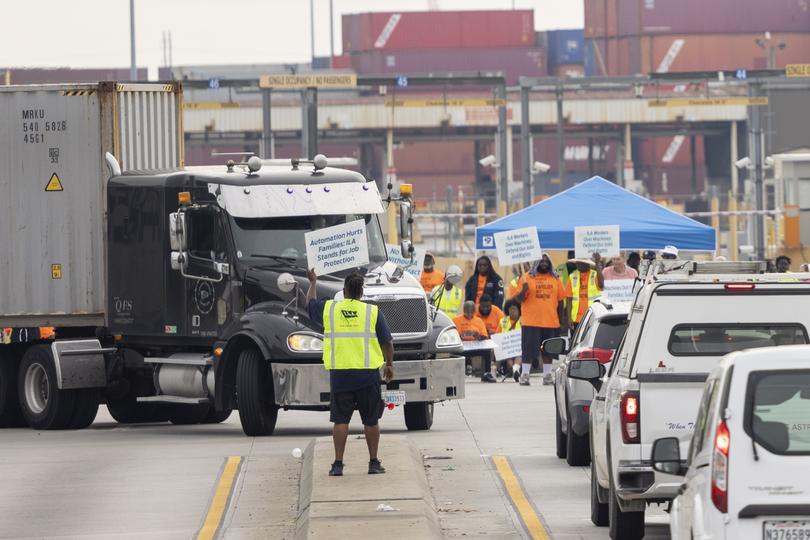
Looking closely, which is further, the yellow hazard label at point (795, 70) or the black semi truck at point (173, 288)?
the yellow hazard label at point (795, 70)

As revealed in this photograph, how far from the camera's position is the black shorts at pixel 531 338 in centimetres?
2655

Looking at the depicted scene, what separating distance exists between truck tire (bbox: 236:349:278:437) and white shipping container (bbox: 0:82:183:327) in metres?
3.28

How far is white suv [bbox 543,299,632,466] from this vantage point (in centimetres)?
1520

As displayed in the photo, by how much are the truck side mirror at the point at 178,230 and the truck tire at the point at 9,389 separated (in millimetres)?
3350

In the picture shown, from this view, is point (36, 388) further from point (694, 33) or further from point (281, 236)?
point (694, 33)

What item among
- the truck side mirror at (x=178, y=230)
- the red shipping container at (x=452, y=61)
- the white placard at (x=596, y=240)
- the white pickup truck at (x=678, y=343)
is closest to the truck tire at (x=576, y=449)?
the white pickup truck at (x=678, y=343)

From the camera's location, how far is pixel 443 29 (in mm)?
114188

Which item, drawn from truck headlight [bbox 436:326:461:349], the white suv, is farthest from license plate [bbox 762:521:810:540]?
truck headlight [bbox 436:326:461:349]

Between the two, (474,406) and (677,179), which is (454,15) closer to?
(677,179)

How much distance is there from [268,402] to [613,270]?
9.01 metres

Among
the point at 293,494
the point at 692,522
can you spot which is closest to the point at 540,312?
the point at 293,494

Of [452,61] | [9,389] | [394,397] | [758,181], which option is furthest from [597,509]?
[452,61]

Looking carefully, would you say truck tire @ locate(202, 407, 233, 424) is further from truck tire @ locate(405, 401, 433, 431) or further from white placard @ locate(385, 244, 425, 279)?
truck tire @ locate(405, 401, 433, 431)

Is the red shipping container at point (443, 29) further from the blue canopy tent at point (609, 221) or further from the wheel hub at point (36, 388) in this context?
the wheel hub at point (36, 388)
